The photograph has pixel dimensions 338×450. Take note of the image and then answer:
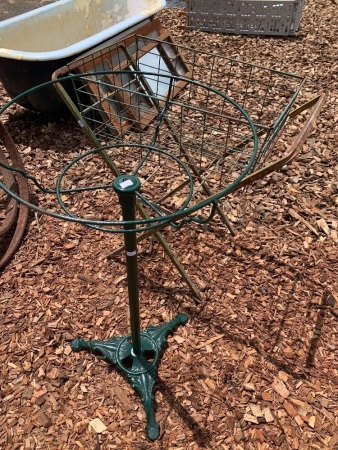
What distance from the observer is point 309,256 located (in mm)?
2789

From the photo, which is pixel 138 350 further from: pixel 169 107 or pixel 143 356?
pixel 169 107

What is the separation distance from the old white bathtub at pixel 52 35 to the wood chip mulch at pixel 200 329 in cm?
133

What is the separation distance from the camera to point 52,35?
4422 millimetres

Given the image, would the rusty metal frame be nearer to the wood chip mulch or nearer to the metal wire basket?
the wood chip mulch

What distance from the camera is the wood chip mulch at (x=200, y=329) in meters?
2.01

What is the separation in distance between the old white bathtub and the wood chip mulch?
52.4 inches

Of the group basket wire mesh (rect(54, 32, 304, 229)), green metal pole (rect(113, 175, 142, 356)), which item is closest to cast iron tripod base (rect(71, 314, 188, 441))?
green metal pole (rect(113, 175, 142, 356))

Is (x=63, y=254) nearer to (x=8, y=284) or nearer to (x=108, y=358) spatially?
(x=8, y=284)

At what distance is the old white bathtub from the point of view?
351cm

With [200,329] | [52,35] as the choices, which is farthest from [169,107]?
[200,329]

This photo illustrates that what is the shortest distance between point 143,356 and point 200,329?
375 millimetres

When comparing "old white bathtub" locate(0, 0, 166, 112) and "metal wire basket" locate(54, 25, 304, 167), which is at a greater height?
"old white bathtub" locate(0, 0, 166, 112)

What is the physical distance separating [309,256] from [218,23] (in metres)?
4.23

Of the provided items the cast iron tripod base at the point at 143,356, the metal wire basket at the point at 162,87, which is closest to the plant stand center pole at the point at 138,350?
the cast iron tripod base at the point at 143,356
